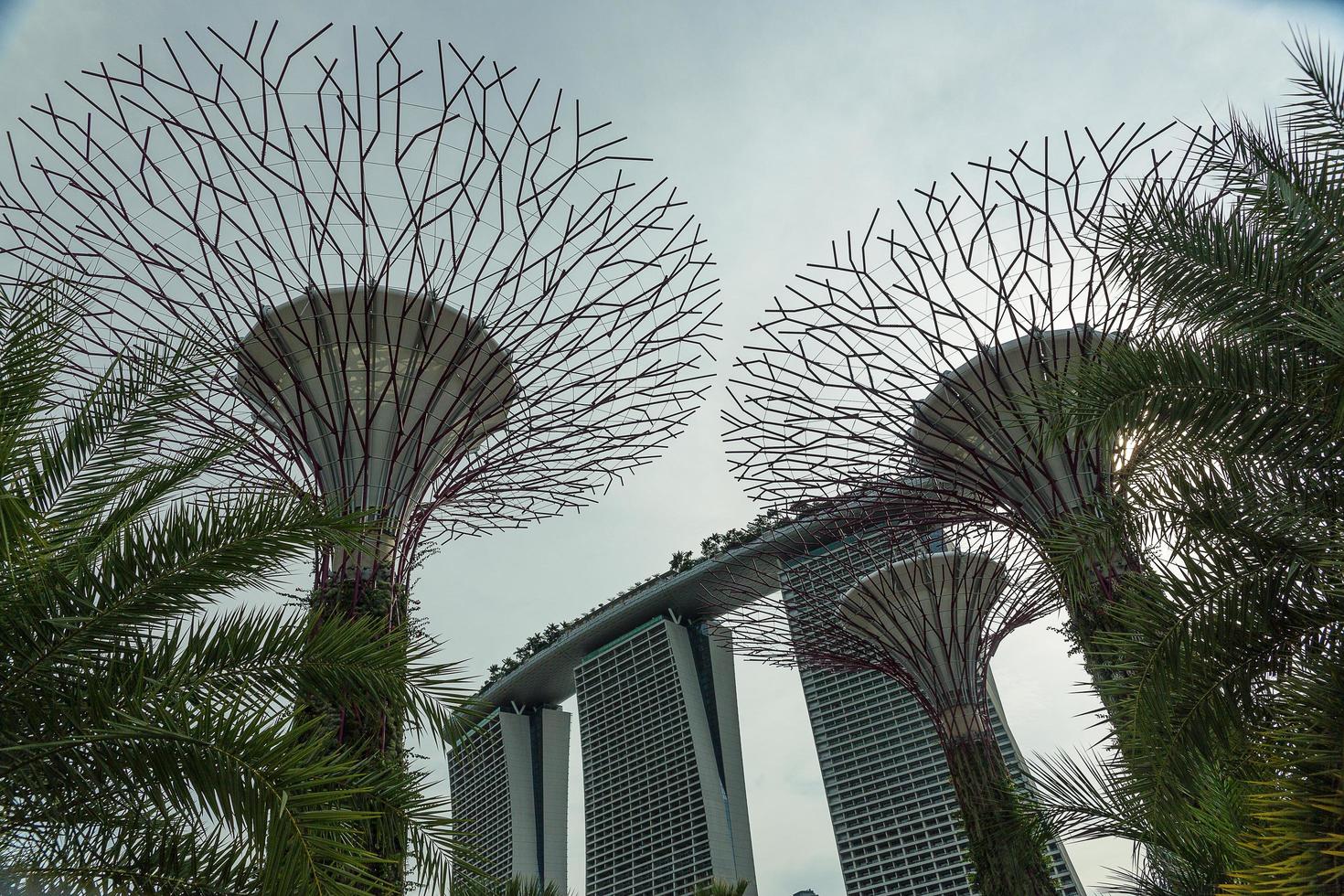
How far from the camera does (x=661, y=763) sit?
44.9 m

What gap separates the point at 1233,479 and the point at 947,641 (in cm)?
1212

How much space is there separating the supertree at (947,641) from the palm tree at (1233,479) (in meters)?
6.08

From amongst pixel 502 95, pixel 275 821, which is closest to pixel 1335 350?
pixel 275 821

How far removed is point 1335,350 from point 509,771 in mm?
51485

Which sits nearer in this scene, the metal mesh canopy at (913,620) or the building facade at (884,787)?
the metal mesh canopy at (913,620)

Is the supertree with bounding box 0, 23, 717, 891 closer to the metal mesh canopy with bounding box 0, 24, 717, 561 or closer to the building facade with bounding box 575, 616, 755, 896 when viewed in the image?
the metal mesh canopy with bounding box 0, 24, 717, 561

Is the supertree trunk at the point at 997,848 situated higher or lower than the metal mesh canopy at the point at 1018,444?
lower

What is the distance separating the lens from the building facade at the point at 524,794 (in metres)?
50.4

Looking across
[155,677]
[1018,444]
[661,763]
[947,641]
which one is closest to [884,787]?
[661,763]

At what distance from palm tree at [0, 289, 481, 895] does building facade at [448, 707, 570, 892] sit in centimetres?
4643

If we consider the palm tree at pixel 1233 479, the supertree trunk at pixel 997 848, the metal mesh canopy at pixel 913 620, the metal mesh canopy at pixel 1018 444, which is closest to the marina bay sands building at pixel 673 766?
the metal mesh canopy at pixel 913 620

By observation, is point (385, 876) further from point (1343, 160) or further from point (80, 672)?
point (1343, 160)

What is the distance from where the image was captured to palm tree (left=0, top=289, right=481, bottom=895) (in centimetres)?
402

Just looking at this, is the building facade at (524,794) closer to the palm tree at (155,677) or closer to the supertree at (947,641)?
the supertree at (947,641)
